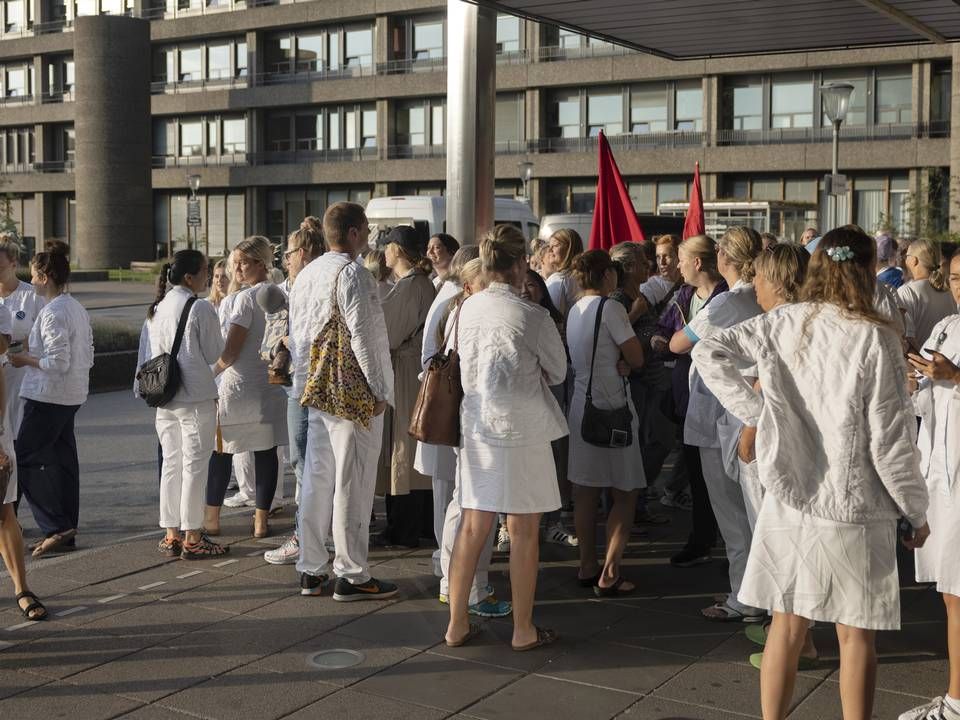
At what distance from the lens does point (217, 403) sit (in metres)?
7.92

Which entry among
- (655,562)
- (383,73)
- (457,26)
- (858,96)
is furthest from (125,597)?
(383,73)

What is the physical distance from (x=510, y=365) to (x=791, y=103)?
40.0 metres

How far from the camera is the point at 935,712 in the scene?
471 centimetres

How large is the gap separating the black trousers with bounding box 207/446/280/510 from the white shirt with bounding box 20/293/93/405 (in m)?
0.97

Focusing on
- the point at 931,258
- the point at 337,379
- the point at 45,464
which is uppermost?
the point at 931,258

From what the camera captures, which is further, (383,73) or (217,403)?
(383,73)

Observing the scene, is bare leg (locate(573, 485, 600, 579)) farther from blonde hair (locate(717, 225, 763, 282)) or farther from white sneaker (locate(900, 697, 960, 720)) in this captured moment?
white sneaker (locate(900, 697, 960, 720))

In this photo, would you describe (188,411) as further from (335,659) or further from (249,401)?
(335,659)

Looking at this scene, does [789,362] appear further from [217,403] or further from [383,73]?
[383,73]

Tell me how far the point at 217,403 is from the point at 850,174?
126 feet

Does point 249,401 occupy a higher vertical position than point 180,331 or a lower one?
lower

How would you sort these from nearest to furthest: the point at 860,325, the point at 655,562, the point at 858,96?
1. the point at 860,325
2. the point at 655,562
3. the point at 858,96

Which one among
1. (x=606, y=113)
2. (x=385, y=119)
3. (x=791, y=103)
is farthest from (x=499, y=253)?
(x=385, y=119)

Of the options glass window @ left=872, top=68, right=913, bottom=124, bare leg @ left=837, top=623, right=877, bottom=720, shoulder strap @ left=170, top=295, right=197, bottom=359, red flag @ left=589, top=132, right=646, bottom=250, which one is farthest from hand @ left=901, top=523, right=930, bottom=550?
glass window @ left=872, top=68, right=913, bottom=124
